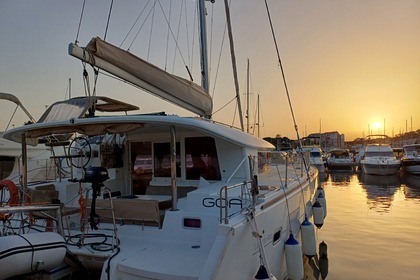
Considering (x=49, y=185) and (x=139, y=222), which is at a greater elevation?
(x=49, y=185)

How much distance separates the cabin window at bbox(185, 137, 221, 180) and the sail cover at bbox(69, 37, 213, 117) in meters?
1.30

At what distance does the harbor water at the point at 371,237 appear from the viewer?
706cm

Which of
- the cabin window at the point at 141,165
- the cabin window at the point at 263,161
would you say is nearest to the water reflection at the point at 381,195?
the cabin window at the point at 263,161

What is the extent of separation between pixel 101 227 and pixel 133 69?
2.71 meters

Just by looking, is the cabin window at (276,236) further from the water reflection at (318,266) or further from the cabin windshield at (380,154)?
the cabin windshield at (380,154)

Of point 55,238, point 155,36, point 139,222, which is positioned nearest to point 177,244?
point 139,222

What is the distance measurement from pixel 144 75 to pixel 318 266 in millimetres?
5313

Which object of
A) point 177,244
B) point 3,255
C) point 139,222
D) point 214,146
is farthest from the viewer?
point 214,146

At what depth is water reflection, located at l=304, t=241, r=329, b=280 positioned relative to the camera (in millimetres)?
6992

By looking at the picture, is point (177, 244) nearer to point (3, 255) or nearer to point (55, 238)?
point (55, 238)

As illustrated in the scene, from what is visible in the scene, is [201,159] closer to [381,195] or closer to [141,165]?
[141,165]

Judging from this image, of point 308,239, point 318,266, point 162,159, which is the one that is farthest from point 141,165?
point 318,266

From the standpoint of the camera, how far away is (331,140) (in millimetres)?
70938

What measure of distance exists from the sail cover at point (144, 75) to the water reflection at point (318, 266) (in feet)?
13.3
